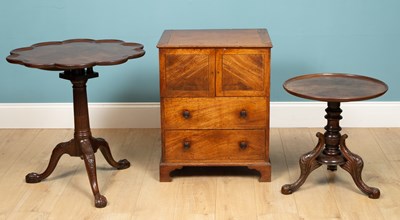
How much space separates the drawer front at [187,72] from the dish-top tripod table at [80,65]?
0.15 m

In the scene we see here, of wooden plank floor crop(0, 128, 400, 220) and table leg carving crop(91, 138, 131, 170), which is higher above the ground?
table leg carving crop(91, 138, 131, 170)

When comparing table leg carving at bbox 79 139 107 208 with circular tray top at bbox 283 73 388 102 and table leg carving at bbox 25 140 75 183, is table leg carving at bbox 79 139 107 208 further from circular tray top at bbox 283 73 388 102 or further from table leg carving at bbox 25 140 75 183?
circular tray top at bbox 283 73 388 102

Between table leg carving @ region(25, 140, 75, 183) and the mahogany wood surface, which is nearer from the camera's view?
the mahogany wood surface

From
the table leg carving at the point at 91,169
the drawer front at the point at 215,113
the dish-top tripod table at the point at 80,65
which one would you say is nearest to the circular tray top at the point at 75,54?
the dish-top tripod table at the point at 80,65

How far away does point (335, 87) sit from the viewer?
3.69 meters

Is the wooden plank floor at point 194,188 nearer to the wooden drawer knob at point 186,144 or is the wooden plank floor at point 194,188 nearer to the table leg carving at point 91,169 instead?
the table leg carving at point 91,169

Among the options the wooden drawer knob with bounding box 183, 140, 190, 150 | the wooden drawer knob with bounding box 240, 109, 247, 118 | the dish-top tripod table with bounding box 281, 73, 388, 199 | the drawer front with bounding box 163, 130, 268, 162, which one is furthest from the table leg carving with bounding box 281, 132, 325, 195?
the wooden drawer knob with bounding box 183, 140, 190, 150

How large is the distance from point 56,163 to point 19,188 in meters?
0.23

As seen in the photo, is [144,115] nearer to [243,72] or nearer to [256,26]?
[256,26]

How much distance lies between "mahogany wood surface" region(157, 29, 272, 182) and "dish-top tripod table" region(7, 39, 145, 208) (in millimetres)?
240

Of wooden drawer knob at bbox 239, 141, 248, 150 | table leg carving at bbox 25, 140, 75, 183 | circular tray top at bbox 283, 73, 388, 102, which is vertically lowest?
table leg carving at bbox 25, 140, 75, 183

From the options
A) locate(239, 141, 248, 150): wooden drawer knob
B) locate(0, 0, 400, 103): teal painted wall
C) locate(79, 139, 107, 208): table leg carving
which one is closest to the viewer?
locate(79, 139, 107, 208): table leg carving

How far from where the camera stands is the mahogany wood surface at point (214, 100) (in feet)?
12.2

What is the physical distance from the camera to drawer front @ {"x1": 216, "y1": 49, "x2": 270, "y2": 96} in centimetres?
371
